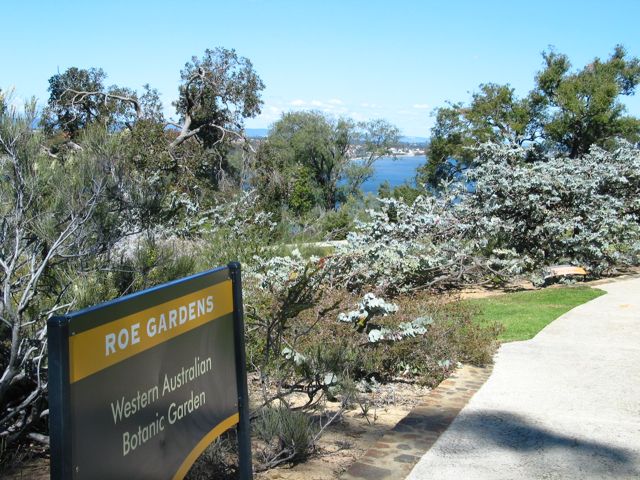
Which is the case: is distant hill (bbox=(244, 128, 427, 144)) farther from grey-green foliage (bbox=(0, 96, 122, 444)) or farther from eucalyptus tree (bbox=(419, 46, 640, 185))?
grey-green foliage (bbox=(0, 96, 122, 444))

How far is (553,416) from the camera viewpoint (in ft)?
17.8

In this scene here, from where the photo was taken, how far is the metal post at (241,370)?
3.25m

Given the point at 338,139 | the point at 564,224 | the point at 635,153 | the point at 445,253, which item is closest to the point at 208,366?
the point at 445,253

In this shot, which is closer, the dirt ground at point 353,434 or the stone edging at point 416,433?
the stone edging at point 416,433

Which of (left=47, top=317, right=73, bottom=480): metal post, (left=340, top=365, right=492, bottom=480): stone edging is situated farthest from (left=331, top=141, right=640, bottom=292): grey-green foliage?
(left=47, top=317, right=73, bottom=480): metal post

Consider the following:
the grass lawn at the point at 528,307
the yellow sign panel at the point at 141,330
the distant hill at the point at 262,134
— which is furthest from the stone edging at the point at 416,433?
the distant hill at the point at 262,134

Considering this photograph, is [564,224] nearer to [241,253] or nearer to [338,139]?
[241,253]

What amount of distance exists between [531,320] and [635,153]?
673 cm

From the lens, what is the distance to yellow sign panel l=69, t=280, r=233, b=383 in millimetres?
2164

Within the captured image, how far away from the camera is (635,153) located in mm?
14133

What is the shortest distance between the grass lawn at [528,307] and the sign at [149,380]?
18.6 feet

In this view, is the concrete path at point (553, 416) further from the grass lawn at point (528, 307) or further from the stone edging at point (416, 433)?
the grass lawn at point (528, 307)

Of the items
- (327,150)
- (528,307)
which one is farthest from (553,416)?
(327,150)

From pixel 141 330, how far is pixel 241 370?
3.02ft
